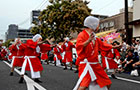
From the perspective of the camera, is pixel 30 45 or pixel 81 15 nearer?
pixel 30 45

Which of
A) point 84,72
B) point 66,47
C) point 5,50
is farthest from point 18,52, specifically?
point 5,50

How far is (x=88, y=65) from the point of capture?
3.99 meters

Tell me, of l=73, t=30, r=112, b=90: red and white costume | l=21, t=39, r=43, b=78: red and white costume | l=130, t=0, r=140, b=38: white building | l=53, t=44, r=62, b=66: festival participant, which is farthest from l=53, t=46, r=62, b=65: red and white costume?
l=73, t=30, r=112, b=90: red and white costume

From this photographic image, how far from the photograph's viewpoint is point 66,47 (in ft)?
44.1

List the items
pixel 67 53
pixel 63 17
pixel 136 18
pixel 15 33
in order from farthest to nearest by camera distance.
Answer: pixel 15 33
pixel 63 17
pixel 136 18
pixel 67 53

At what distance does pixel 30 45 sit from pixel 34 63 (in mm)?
690

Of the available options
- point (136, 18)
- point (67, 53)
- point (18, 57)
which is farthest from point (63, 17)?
point (18, 57)

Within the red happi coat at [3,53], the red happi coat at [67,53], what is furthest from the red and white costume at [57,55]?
the red happi coat at [3,53]

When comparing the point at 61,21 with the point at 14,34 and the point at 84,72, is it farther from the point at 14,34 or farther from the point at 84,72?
the point at 14,34

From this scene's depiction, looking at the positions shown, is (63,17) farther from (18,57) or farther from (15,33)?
(15,33)

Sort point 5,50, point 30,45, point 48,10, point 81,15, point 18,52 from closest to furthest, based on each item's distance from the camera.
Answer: point 30,45 → point 18,52 → point 5,50 → point 81,15 → point 48,10

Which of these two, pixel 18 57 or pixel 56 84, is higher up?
pixel 18 57

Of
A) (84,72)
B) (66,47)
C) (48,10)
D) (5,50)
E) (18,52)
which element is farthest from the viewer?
(48,10)

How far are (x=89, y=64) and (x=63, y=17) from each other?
2465cm
